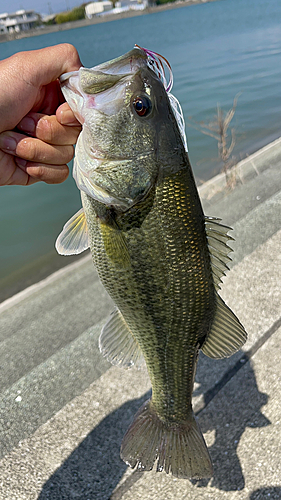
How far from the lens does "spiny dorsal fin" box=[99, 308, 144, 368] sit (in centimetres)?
205

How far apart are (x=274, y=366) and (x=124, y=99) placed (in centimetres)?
225

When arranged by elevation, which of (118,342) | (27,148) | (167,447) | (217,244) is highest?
(27,148)

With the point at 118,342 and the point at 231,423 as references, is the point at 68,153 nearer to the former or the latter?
the point at 118,342

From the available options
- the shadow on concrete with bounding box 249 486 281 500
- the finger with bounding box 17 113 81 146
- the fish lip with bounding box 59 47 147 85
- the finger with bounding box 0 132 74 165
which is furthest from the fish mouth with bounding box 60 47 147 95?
the shadow on concrete with bounding box 249 486 281 500

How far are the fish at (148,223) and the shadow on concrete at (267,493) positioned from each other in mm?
547

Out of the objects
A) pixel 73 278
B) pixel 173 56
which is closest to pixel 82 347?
pixel 73 278

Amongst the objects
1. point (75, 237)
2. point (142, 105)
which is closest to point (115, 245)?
point (75, 237)

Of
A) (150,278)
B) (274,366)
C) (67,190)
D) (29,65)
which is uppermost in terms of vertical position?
(29,65)

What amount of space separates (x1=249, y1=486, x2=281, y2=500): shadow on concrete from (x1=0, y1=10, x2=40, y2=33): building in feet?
235

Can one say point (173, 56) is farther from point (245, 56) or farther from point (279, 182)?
point (279, 182)

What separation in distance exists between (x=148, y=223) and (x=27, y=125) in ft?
3.38

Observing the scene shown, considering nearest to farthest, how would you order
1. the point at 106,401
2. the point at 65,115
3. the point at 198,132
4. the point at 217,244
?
the point at 217,244, the point at 65,115, the point at 106,401, the point at 198,132

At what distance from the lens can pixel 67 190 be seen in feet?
33.6

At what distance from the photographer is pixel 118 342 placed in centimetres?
206
